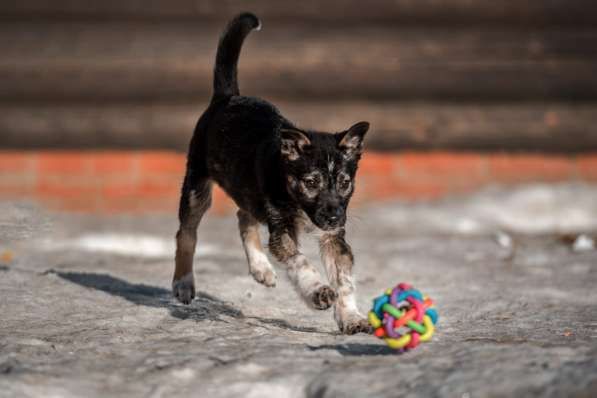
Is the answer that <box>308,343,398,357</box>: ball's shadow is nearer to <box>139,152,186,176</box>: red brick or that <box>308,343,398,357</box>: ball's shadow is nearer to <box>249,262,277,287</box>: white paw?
<box>249,262,277,287</box>: white paw

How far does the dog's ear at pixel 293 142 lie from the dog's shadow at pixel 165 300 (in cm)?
90

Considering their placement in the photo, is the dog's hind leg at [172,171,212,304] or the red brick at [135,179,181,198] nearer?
the dog's hind leg at [172,171,212,304]

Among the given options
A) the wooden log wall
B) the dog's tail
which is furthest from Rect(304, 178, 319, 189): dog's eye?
the wooden log wall

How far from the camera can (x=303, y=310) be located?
5.23 metres

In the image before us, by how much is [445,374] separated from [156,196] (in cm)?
625

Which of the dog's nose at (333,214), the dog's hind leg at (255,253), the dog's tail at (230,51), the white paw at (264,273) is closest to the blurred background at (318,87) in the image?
the dog's tail at (230,51)

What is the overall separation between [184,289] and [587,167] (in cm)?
573

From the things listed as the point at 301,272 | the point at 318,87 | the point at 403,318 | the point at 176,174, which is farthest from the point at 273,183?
the point at 176,174

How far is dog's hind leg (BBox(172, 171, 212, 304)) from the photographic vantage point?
18.0 feet

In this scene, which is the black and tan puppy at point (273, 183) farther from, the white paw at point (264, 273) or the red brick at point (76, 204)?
the red brick at point (76, 204)

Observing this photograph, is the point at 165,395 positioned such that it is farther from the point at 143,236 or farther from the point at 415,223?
the point at 415,223

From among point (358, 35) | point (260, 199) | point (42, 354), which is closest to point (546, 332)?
point (260, 199)

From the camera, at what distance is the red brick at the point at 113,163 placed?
A: 946 cm

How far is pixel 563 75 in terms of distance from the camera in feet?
31.1
